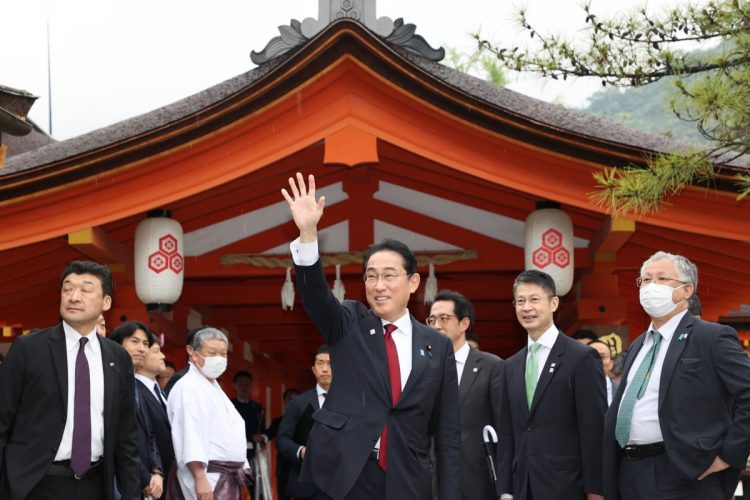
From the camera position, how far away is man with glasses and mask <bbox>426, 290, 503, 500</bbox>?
21.6 feet

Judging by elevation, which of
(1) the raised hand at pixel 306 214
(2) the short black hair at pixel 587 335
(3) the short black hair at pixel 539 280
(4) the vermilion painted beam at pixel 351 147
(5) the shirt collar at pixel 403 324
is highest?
(4) the vermilion painted beam at pixel 351 147

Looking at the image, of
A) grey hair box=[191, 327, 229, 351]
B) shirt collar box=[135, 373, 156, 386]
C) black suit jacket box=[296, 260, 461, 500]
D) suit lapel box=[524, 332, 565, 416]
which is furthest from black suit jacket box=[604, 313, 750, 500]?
shirt collar box=[135, 373, 156, 386]

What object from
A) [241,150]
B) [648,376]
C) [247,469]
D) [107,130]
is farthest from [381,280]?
[107,130]

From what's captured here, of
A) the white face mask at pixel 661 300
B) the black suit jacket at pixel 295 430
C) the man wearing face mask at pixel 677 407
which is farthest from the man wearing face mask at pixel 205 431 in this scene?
the white face mask at pixel 661 300

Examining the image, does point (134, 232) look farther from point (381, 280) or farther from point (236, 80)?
point (381, 280)

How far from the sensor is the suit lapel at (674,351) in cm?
529

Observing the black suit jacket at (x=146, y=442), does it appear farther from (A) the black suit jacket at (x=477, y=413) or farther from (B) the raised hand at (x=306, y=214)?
(B) the raised hand at (x=306, y=214)

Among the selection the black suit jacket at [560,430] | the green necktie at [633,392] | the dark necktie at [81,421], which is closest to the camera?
the dark necktie at [81,421]

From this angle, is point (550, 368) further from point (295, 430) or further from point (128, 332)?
point (295, 430)

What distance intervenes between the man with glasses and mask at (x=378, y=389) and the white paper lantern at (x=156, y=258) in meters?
4.52

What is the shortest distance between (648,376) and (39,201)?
17.6 feet

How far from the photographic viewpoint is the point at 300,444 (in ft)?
28.9

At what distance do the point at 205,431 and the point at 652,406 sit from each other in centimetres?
304

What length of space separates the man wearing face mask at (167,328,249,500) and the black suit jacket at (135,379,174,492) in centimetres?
7
